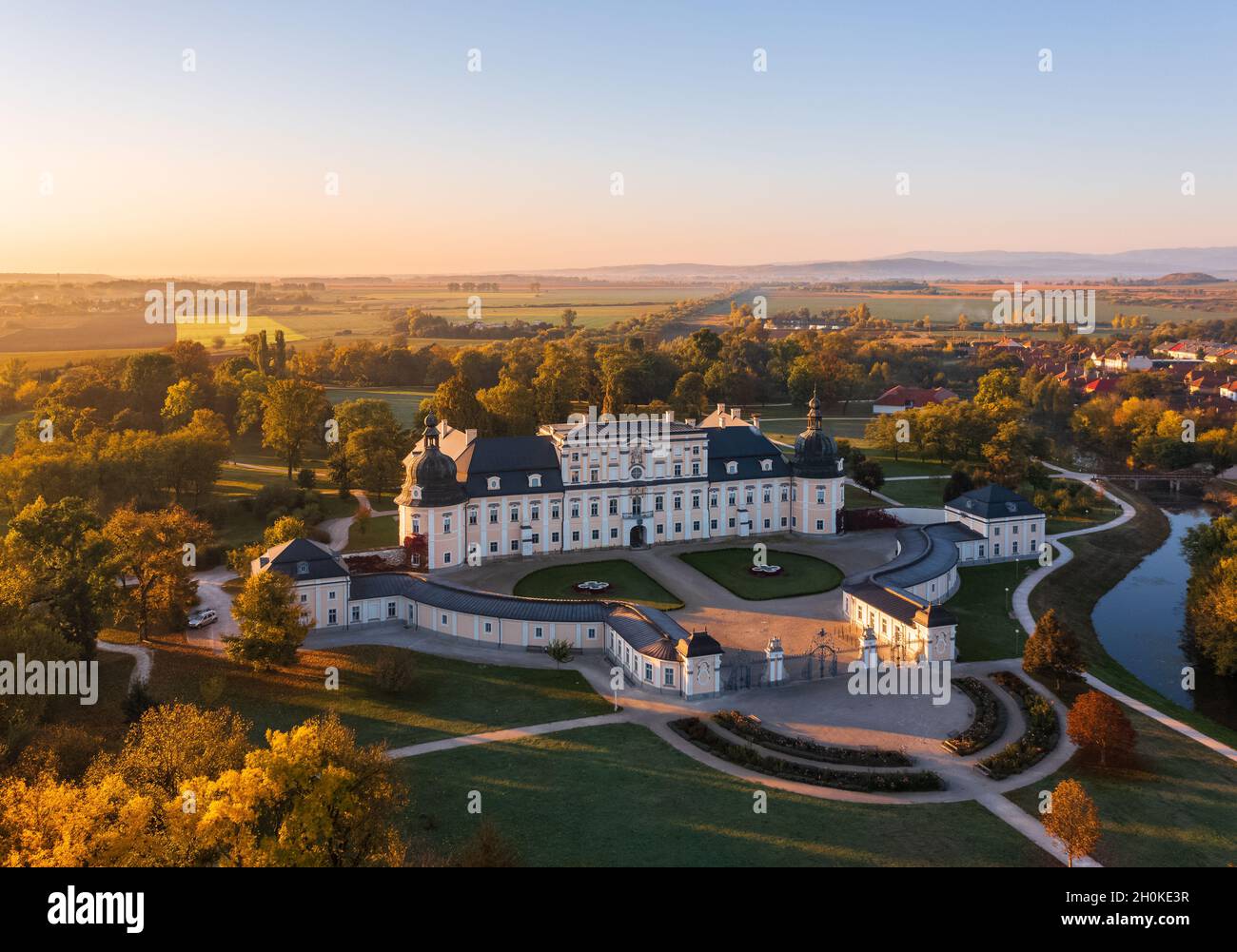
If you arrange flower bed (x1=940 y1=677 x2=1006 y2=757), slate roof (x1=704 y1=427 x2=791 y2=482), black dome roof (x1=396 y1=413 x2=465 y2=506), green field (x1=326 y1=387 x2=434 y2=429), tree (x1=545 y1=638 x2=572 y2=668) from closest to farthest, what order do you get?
flower bed (x1=940 y1=677 x2=1006 y2=757)
tree (x1=545 y1=638 x2=572 y2=668)
black dome roof (x1=396 y1=413 x2=465 y2=506)
slate roof (x1=704 y1=427 x2=791 y2=482)
green field (x1=326 y1=387 x2=434 y2=429)

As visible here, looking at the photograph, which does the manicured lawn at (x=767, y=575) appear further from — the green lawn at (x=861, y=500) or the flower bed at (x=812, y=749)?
the flower bed at (x=812, y=749)

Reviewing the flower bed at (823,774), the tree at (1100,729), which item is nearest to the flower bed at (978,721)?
the flower bed at (823,774)

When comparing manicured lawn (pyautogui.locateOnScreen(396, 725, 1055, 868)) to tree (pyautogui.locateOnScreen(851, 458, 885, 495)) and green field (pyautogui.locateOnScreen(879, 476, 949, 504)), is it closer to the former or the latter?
tree (pyautogui.locateOnScreen(851, 458, 885, 495))

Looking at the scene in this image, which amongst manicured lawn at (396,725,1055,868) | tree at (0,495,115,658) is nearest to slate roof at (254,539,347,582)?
tree at (0,495,115,658)

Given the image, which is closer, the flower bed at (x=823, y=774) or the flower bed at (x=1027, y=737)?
the flower bed at (x=823, y=774)

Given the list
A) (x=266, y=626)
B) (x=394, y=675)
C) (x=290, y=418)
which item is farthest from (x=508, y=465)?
(x=290, y=418)

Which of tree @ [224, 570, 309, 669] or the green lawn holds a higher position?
the green lawn

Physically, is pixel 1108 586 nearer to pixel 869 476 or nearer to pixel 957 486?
pixel 957 486

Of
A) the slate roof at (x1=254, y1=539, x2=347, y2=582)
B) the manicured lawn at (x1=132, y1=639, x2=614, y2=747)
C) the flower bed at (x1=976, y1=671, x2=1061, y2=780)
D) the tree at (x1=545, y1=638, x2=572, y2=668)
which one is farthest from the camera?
the slate roof at (x1=254, y1=539, x2=347, y2=582)
